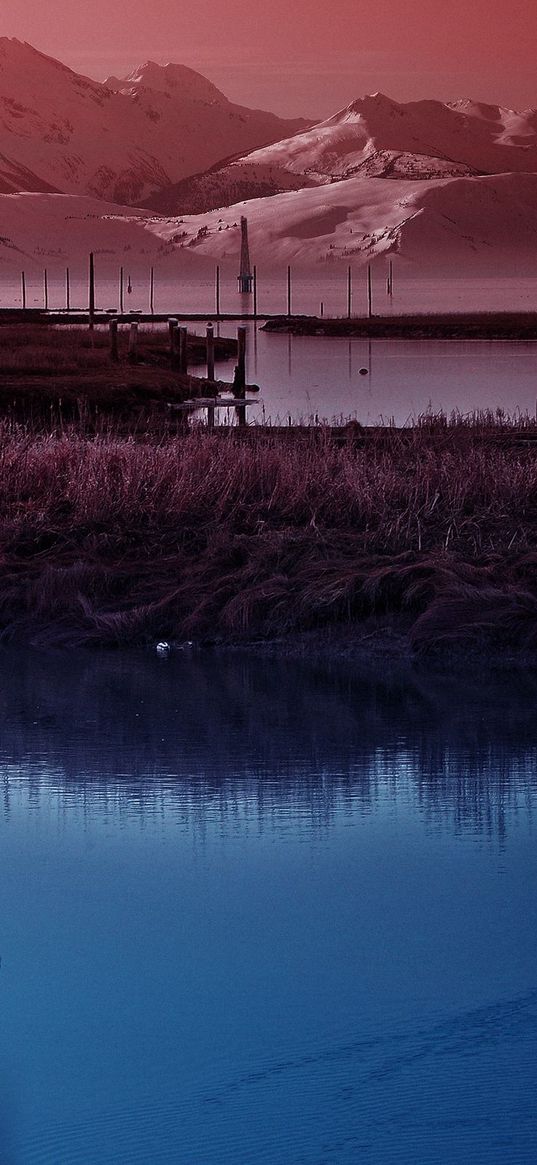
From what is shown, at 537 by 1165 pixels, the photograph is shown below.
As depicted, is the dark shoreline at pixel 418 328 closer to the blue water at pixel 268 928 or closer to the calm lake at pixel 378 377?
the calm lake at pixel 378 377

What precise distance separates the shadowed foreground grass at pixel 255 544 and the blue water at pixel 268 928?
1394 mm

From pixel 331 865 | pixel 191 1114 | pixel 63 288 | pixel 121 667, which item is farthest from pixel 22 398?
pixel 63 288

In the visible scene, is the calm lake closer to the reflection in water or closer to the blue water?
the reflection in water

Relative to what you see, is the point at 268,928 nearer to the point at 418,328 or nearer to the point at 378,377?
the point at 378,377

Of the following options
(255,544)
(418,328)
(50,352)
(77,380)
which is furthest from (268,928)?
(418,328)

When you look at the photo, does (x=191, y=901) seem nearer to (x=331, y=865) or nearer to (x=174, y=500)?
(x=331, y=865)

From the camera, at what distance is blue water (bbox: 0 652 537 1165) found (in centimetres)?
466

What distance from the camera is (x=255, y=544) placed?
1188cm

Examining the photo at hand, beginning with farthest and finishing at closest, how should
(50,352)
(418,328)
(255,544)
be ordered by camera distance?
(418,328)
(50,352)
(255,544)

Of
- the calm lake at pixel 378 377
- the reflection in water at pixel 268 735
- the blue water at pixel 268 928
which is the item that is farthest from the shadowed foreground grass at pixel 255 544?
the calm lake at pixel 378 377

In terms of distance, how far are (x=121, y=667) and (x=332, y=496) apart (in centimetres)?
295

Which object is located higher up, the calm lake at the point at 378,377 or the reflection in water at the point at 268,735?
the calm lake at the point at 378,377

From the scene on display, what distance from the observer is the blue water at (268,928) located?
4.66 meters

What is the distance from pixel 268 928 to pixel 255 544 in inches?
239
